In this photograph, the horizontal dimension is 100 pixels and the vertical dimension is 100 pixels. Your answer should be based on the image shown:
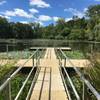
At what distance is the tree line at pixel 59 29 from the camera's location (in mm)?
72250

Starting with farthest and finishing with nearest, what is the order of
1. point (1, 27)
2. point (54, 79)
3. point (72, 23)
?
1. point (72, 23)
2. point (1, 27)
3. point (54, 79)

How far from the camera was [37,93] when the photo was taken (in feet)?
20.3

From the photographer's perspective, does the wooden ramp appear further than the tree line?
No

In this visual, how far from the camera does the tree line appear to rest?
7225cm

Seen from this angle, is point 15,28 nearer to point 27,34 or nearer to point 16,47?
point 27,34

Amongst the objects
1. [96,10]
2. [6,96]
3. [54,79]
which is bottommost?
[54,79]

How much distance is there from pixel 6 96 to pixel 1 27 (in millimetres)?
75826

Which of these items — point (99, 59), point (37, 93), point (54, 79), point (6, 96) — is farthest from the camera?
point (54, 79)

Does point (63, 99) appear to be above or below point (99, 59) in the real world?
below

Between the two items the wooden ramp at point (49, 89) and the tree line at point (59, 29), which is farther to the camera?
the tree line at point (59, 29)

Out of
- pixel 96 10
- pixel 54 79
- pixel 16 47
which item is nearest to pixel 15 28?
pixel 96 10

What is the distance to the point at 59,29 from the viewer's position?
9512cm

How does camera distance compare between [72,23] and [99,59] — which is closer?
[99,59]

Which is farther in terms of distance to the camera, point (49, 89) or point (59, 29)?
point (59, 29)
